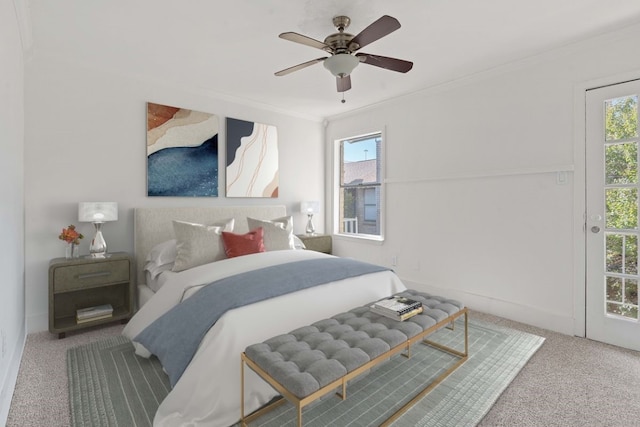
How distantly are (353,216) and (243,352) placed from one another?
358cm

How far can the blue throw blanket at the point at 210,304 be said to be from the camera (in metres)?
1.81

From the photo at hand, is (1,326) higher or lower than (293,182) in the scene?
lower

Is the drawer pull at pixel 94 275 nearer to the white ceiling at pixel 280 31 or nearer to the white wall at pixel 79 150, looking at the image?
the white wall at pixel 79 150

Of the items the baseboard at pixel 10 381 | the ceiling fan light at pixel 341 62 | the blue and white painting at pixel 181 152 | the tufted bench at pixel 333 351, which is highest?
the ceiling fan light at pixel 341 62

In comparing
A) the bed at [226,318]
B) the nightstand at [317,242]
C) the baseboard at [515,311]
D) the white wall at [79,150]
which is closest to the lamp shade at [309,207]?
the nightstand at [317,242]

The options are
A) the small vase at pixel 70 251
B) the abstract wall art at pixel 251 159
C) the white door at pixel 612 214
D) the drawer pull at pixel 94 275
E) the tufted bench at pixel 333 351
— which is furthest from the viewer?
the abstract wall art at pixel 251 159

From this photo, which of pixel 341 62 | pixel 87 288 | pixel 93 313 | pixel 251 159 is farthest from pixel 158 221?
pixel 341 62

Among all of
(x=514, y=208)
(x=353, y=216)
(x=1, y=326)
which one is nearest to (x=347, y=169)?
(x=353, y=216)

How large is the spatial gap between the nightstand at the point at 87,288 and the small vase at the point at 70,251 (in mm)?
84

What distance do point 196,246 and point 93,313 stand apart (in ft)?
3.61

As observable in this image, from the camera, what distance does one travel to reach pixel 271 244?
338cm

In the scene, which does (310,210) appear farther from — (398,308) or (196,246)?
(398,308)

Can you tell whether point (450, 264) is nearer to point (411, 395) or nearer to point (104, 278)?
point (411, 395)

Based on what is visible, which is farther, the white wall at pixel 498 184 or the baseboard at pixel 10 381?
the white wall at pixel 498 184
